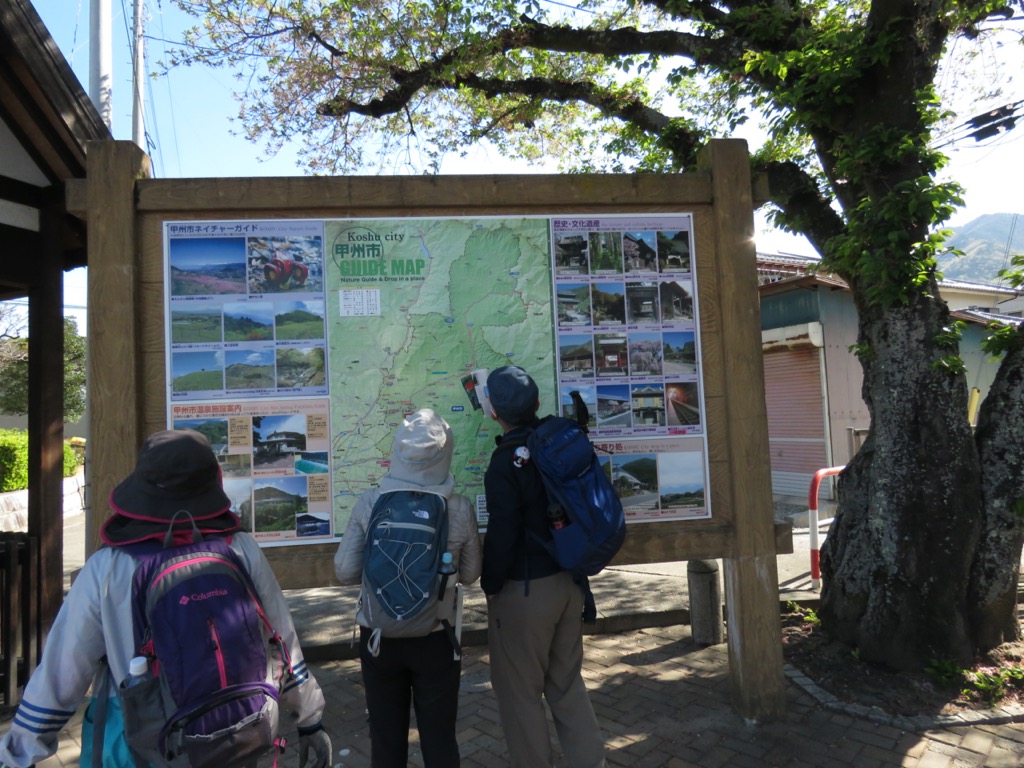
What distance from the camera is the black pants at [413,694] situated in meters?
2.63

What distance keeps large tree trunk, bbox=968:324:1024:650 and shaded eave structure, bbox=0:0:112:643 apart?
20.1ft

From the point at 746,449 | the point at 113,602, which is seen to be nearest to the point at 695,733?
the point at 746,449

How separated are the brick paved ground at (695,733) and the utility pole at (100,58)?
659 centimetres

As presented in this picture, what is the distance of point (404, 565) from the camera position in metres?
2.51

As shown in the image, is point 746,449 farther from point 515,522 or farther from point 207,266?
point 207,266

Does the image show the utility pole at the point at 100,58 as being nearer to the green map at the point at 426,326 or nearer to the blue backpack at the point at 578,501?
the green map at the point at 426,326

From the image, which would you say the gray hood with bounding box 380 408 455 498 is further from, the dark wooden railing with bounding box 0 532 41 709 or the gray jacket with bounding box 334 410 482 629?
the dark wooden railing with bounding box 0 532 41 709

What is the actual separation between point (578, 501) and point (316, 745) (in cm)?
124

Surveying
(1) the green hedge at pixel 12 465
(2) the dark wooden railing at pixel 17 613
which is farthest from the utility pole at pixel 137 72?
(1) the green hedge at pixel 12 465

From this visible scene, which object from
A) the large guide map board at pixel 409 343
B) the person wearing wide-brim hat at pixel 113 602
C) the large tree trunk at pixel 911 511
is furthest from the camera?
the large tree trunk at pixel 911 511

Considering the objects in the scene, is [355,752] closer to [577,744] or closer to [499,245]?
[577,744]

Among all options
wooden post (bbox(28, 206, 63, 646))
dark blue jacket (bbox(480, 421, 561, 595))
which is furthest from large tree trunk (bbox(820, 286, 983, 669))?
wooden post (bbox(28, 206, 63, 646))

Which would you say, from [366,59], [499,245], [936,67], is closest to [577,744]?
[499,245]

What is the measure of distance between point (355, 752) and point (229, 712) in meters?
2.21
